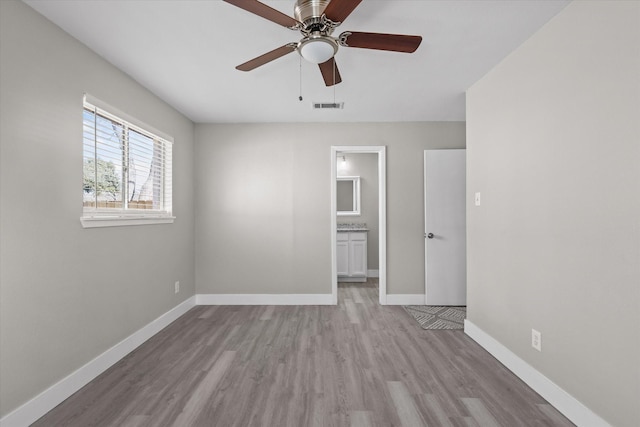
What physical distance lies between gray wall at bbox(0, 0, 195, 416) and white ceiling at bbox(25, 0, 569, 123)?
0.82ft

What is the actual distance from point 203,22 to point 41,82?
106 centimetres

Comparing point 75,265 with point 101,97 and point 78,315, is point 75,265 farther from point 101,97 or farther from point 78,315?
point 101,97

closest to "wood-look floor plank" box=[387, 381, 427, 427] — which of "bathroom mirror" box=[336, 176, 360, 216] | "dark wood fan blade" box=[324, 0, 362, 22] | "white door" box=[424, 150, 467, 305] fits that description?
"white door" box=[424, 150, 467, 305]

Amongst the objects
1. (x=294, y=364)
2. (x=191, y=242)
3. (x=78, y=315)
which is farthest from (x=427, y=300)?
(x=78, y=315)

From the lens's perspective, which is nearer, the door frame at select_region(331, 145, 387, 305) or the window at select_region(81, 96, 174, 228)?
the window at select_region(81, 96, 174, 228)

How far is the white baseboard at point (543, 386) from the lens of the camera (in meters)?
A: 1.75

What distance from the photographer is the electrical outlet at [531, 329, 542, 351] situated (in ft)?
6.97

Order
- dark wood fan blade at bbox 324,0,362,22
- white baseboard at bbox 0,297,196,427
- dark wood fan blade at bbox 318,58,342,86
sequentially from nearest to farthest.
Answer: dark wood fan blade at bbox 324,0,362,22 → white baseboard at bbox 0,297,196,427 → dark wood fan blade at bbox 318,58,342,86

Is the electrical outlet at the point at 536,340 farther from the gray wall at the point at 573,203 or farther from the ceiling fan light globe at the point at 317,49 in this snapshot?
the ceiling fan light globe at the point at 317,49

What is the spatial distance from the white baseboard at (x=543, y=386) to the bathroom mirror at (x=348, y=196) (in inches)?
137

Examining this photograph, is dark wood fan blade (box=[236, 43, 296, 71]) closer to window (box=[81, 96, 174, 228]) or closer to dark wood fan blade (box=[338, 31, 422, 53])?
dark wood fan blade (box=[338, 31, 422, 53])

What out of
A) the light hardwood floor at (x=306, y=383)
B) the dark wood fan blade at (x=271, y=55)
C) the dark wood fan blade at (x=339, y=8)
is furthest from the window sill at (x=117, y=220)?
the dark wood fan blade at (x=339, y=8)

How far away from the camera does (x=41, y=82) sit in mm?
1938

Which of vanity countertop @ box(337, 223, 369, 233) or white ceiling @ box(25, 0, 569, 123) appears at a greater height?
white ceiling @ box(25, 0, 569, 123)
